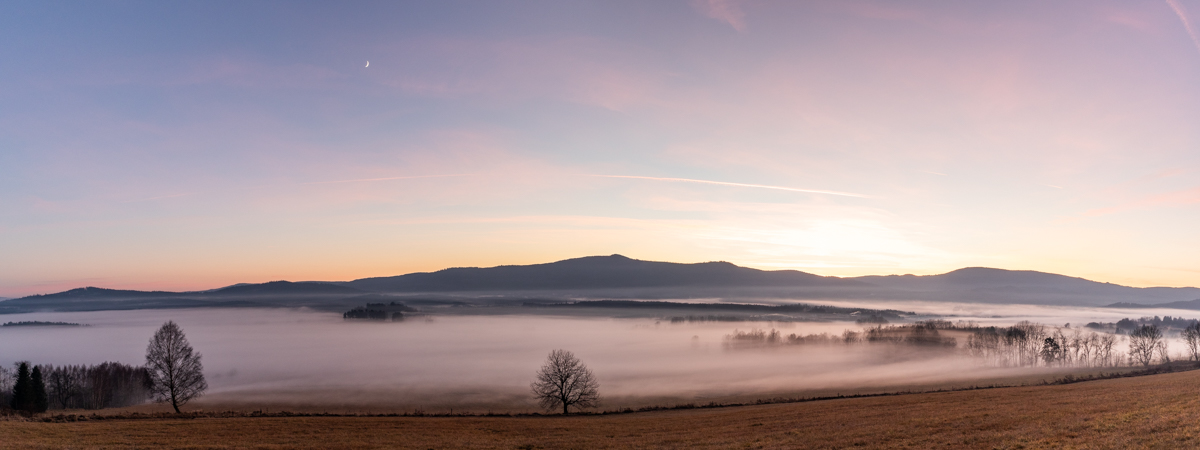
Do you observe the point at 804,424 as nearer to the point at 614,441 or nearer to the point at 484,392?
the point at 614,441

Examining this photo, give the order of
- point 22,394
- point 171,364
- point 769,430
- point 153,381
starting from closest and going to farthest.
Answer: point 769,430 < point 153,381 < point 171,364 < point 22,394

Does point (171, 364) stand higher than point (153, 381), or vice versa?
point (171, 364)

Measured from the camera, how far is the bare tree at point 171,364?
59594 millimetres

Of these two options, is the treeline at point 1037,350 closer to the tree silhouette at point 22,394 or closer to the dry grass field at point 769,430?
the dry grass field at point 769,430

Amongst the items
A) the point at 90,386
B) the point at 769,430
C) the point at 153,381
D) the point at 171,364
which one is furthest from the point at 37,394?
the point at 769,430

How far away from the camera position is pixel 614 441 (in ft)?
102

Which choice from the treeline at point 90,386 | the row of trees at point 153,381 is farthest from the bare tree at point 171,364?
the treeline at point 90,386

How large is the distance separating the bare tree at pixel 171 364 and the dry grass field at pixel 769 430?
24092mm

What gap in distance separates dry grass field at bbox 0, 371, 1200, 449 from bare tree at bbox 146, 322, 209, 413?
24.1 meters

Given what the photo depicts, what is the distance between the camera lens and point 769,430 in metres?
32.3

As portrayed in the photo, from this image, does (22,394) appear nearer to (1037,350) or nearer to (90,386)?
(90,386)

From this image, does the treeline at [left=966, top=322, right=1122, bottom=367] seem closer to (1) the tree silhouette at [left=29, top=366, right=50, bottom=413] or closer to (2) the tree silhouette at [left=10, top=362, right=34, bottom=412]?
(1) the tree silhouette at [left=29, top=366, right=50, bottom=413]

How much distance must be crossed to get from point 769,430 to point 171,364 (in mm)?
64628

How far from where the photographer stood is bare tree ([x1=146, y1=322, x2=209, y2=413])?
196 feet
